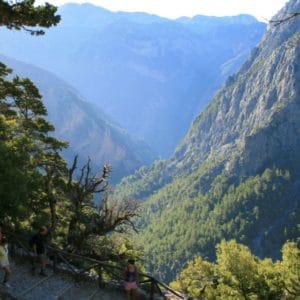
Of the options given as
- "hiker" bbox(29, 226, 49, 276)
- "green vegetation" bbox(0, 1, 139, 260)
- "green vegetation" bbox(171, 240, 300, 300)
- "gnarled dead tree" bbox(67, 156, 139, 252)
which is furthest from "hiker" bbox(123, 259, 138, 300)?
"green vegetation" bbox(171, 240, 300, 300)

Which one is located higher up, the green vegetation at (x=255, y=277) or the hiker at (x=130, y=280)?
the hiker at (x=130, y=280)

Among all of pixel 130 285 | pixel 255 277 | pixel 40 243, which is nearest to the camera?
pixel 130 285

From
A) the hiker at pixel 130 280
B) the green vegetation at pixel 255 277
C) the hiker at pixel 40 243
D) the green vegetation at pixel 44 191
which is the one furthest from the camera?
the green vegetation at pixel 255 277

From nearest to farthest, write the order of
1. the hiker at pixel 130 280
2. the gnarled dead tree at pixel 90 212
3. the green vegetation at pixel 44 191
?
the hiker at pixel 130 280 → the green vegetation at pixel 44 191 → the gnarled dead tree at pixel 90 212

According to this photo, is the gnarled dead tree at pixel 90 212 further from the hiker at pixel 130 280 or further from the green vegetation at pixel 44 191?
the hiker at pixel 130 280

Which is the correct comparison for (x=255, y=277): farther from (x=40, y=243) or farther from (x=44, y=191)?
(x=40, y=243)

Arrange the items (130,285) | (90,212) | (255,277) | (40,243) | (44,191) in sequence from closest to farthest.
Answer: (130,285) < (40,243) < (44,191) < (90,212) < (255,277)

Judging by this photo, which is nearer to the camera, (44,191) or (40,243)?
(40,243)

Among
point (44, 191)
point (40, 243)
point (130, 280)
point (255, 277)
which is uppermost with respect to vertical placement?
point (44, 191)

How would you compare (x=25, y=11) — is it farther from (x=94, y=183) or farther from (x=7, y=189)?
(x=94, y=183)

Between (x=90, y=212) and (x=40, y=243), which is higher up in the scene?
(x=40, y=243)

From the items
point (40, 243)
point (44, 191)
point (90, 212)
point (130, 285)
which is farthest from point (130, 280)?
point (90, 212)

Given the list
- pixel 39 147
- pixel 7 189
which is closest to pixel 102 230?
pixel 39 147

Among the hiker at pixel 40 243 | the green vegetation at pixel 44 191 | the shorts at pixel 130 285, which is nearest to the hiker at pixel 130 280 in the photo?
the shorts at pixel 130 285
